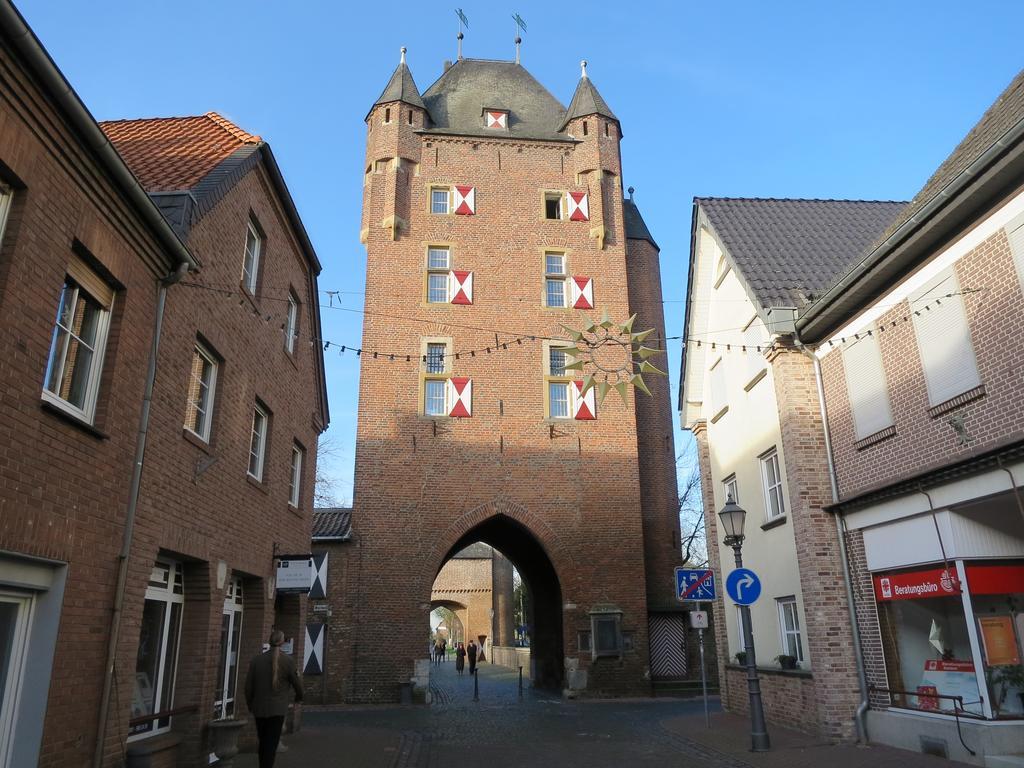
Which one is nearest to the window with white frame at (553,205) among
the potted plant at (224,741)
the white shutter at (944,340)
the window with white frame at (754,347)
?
the window with white frame at (754,347)

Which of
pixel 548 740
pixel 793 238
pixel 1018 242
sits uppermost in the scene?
pixel 793 238

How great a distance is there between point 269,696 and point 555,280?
17.9 meters

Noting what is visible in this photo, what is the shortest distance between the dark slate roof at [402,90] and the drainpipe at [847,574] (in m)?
17.9

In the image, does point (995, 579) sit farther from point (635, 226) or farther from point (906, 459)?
point (635, 226)

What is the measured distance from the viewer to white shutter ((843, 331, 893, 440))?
1077 centimetres

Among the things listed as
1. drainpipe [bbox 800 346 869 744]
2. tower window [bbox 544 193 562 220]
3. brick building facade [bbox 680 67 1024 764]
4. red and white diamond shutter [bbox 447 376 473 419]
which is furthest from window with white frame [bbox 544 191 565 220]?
drainpipe [bbox 800 346 869 744]

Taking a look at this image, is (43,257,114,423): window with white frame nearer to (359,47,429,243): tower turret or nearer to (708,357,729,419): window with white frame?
(708,357,729,419): window with white frame

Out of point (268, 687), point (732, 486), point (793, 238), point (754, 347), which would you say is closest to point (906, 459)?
point (754, 347)

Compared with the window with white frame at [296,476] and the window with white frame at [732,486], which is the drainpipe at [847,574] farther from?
the window with white frame at [296,476]

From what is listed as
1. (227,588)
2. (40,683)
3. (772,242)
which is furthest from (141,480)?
(772,242)

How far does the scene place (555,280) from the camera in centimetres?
2486

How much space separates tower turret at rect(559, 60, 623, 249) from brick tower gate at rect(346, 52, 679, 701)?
0.06m

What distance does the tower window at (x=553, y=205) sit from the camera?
2583cm

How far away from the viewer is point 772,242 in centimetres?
1493
